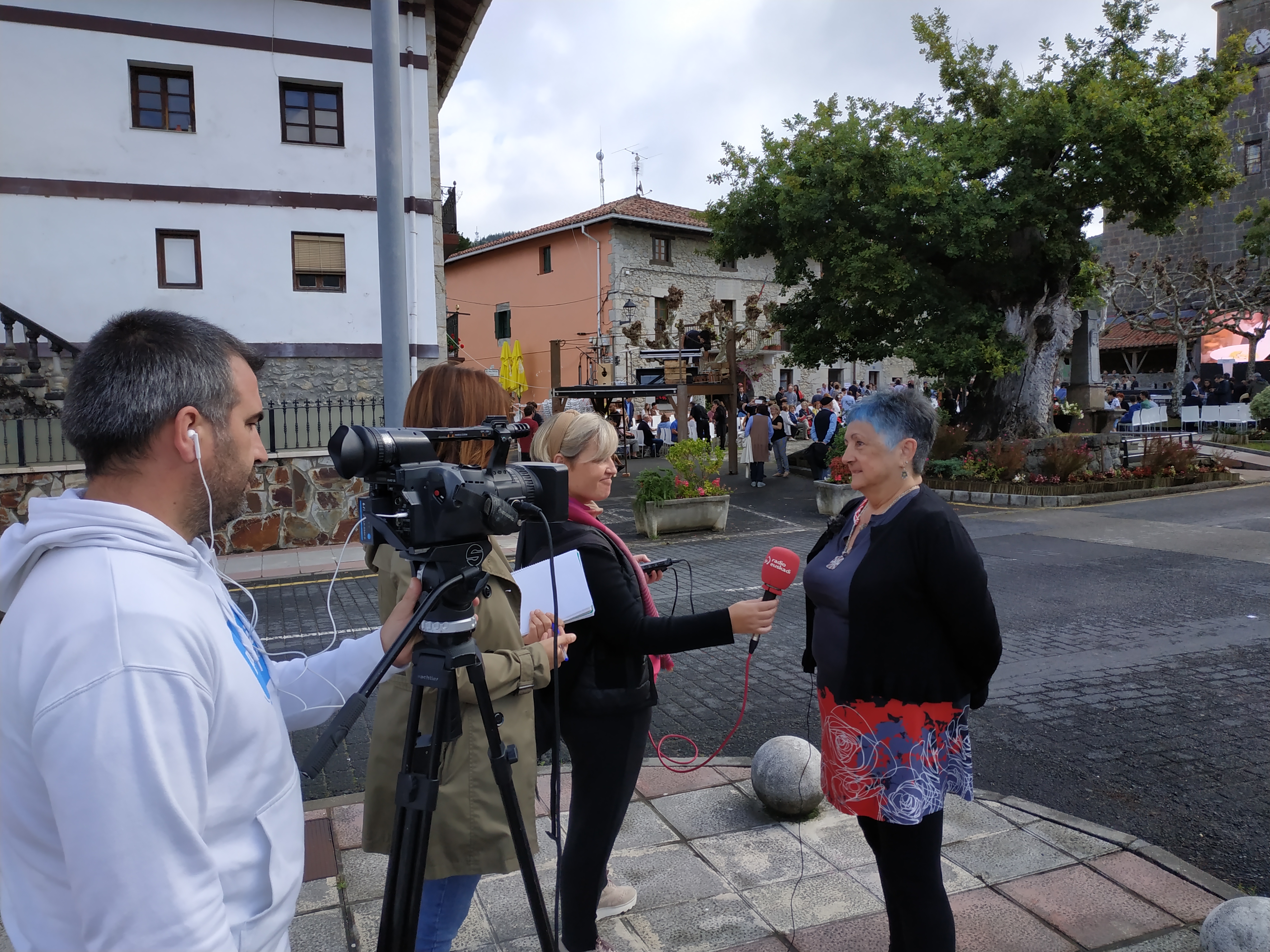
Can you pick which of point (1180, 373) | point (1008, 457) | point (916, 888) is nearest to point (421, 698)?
point (916, 888)

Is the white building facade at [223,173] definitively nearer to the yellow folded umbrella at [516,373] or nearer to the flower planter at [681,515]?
the flower planter at [681,515]

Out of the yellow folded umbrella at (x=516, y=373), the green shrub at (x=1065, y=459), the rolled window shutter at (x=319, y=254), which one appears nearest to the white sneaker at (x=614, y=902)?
the green shrub at (x=1065, y=459)

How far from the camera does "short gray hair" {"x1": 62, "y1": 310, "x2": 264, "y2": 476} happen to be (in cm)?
128

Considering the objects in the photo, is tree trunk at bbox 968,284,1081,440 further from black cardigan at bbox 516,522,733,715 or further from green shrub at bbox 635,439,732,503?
black cardigan at bbox 516,522,733,715

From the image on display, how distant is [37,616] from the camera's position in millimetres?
1112

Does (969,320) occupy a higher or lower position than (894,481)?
higher

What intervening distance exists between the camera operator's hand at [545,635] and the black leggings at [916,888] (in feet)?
3.52

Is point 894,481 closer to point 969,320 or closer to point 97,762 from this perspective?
point 97,762

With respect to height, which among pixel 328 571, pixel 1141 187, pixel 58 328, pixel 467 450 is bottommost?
pixel 328 571

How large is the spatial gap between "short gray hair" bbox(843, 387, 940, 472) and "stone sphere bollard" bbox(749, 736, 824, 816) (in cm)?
158

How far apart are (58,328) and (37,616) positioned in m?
16.0

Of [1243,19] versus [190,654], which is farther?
[1243,19]

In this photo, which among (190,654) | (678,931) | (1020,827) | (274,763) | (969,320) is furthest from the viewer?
(969,320)

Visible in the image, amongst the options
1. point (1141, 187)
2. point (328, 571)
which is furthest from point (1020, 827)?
point (1141, 187)
